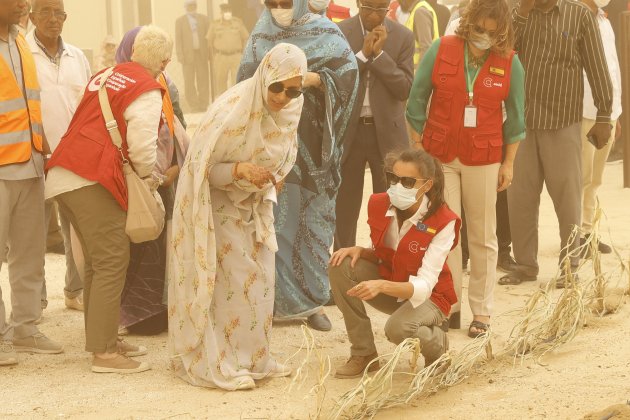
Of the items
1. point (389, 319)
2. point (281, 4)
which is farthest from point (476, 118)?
point (389, 319)

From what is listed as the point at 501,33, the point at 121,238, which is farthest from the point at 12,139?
the point at 501,33

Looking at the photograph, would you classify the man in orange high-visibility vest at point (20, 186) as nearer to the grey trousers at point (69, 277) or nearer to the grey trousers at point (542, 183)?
the grey trousers at point (69, 277)

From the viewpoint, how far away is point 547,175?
745cm

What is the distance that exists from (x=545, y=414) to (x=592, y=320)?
166cm

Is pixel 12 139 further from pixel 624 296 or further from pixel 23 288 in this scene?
pixel 624 296

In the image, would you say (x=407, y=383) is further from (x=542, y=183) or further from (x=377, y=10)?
(x=542, y=183)

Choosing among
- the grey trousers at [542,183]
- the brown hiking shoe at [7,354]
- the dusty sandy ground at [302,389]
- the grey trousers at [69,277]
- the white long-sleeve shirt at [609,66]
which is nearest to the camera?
the dusty sandy ground at [302,389]

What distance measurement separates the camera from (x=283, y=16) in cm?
631

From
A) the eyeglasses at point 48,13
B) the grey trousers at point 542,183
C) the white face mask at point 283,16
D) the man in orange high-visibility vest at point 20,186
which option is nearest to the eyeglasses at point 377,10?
the white face mask at point 283,16

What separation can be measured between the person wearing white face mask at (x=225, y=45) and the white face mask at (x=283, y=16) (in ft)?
31.2

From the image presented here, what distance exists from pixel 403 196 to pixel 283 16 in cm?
151

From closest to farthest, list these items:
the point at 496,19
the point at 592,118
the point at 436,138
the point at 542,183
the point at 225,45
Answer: the point at 496,19 → the point at 436,138 → the point at 542,183 → the point at 592,118 → the point at 225,45

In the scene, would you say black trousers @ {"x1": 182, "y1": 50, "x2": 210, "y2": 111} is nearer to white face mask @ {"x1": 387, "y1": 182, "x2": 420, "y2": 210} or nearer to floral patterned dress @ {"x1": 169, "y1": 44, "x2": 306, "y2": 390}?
floral patterned dress @ {"x1": 169, "y1": 44, "x2": 306, "y2": 390}

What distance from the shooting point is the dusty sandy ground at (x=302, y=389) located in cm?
493
